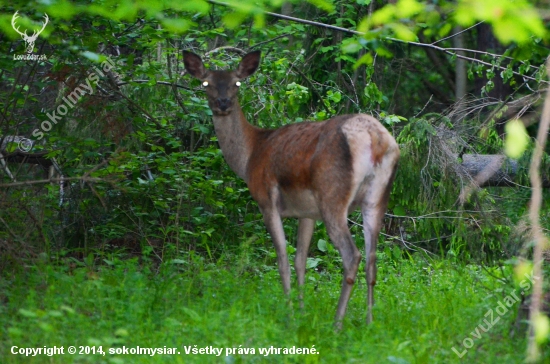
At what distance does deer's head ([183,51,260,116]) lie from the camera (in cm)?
762

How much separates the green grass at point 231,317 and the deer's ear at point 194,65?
190 cm

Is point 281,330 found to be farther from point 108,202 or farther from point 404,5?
point 108,202

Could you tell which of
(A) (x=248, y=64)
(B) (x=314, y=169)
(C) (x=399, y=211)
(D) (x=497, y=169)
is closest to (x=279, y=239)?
(B) (x=314, y=169)

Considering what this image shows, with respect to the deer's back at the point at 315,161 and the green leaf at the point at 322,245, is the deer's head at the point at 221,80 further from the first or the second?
the green leaf at the point at 322,245

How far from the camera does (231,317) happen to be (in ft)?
18.3

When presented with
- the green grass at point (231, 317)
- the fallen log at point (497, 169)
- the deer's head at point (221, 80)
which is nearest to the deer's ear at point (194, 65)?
the deer's head at point (221, 80)

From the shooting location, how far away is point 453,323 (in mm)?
6012

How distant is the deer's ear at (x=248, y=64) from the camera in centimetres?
791

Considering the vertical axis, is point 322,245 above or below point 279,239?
above

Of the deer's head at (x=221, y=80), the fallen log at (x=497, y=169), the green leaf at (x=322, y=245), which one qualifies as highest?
the deer's head at (x=221, y=80)

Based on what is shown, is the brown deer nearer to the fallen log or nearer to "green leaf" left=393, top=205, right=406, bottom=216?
"green leaf" left=393, top=205, right=406, bottom=216

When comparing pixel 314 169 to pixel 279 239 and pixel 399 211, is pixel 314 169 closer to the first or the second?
pixel 279 239

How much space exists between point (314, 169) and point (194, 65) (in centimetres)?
204

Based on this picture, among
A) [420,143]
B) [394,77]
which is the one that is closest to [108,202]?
[420,143]
